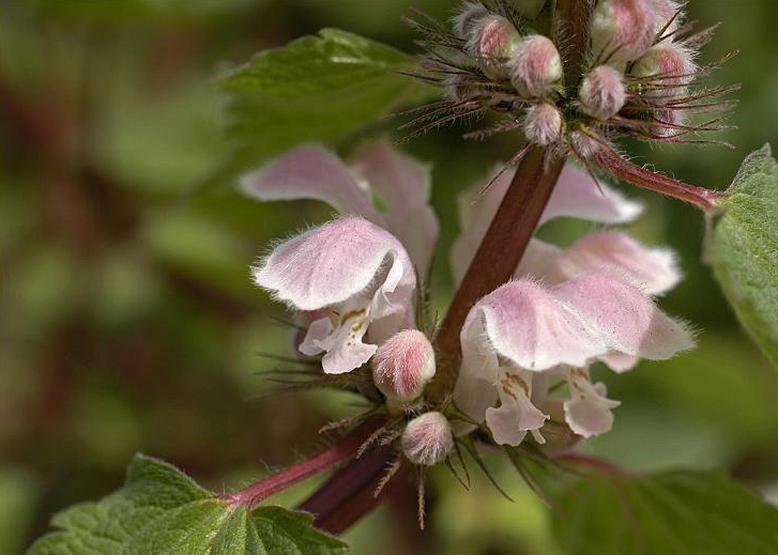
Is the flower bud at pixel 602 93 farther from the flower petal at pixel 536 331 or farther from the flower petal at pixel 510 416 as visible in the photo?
the flower petal at pixel 510 416

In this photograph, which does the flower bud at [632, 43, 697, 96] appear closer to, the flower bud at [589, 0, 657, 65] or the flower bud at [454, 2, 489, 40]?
the flower bud at [589, 0, 657, 65]

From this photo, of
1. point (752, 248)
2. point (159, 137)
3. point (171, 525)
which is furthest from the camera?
point (159, 137)

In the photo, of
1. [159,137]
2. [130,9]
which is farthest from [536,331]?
[159,137]

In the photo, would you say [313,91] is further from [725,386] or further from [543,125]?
[725,386]

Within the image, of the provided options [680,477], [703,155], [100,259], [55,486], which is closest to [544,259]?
[680,477]

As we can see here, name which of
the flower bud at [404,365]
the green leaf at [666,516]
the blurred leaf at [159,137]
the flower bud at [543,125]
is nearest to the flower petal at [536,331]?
the flower bud at [404,365]

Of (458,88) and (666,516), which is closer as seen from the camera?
(458,88)
